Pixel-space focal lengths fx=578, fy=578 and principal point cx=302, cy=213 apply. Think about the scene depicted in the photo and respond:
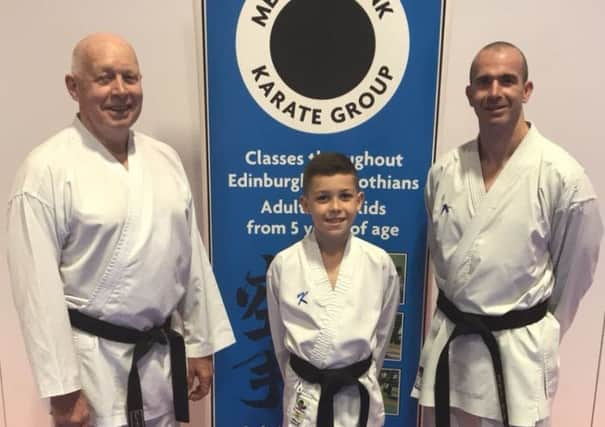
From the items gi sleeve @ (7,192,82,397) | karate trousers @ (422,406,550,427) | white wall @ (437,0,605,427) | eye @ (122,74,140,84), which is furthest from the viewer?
white wall @ (437,0,605,427)

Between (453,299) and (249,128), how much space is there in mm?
926

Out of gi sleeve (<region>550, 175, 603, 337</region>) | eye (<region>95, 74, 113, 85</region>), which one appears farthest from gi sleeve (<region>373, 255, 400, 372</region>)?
eye (<region>95, 74, 113, 85</region>)

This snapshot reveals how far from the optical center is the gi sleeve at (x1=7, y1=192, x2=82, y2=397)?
60.6 inches

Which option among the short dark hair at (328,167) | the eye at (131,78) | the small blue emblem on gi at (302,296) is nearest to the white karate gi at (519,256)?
the short dark hair at (328,167)

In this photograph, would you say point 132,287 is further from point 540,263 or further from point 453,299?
point 540,263

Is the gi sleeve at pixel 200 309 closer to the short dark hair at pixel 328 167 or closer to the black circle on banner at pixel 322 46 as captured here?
the short dark hair at pixel 328 167

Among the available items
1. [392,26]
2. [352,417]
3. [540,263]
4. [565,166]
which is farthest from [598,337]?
[392,26]

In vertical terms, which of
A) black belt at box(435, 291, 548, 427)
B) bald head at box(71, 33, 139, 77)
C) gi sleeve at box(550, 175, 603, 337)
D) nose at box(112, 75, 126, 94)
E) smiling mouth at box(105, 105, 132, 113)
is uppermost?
bald head at box(71, 33, 139, 77)

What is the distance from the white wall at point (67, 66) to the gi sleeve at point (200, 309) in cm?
26

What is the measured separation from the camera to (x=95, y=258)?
162 cm

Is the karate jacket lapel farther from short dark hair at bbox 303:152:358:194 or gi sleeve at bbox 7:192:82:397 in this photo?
gi sleeve at bbox 7:192:82:397

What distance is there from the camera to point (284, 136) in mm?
2094

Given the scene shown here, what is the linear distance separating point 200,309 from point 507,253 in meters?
1.01

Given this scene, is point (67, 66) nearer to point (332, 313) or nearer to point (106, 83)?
point (106, 83)
